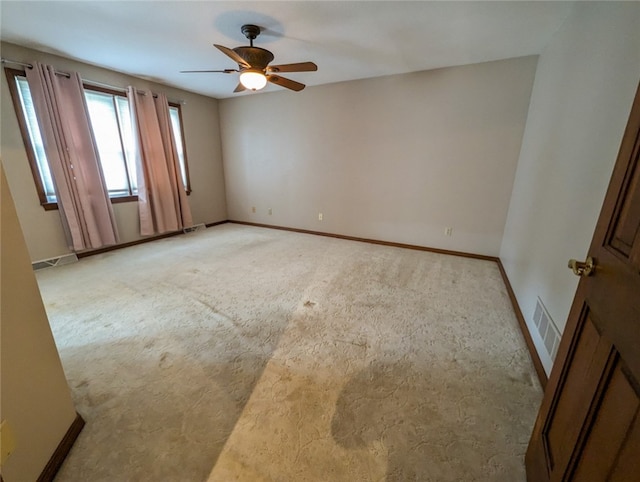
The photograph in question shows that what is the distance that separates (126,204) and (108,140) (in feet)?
2.83

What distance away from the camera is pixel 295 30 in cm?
235

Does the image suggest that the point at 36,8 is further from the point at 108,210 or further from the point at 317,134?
the point at 317,134

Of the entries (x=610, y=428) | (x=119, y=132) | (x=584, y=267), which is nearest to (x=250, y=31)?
(x=119, y=132)

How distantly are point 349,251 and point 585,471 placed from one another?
3.13m

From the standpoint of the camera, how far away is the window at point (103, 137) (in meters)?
2.83

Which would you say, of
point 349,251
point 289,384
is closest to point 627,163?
point 289,384

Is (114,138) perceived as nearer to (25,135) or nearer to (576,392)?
(25,135)

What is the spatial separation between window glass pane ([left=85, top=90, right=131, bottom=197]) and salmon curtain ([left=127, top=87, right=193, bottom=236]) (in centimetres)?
21

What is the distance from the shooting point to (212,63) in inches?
125

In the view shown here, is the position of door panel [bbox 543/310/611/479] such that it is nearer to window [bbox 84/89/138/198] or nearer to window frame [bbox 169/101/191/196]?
window [bbox 84/89/138/198]

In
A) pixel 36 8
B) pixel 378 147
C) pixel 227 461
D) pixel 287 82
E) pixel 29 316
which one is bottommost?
pixel 227 461

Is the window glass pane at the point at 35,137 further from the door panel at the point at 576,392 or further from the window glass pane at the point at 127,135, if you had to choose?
the door panel at the point at 576,392

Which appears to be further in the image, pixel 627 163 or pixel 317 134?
pixel 317 134

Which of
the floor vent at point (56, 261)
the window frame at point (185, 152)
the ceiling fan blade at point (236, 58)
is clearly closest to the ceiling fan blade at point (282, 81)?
the ceiling fan blade at point (236, 58)
